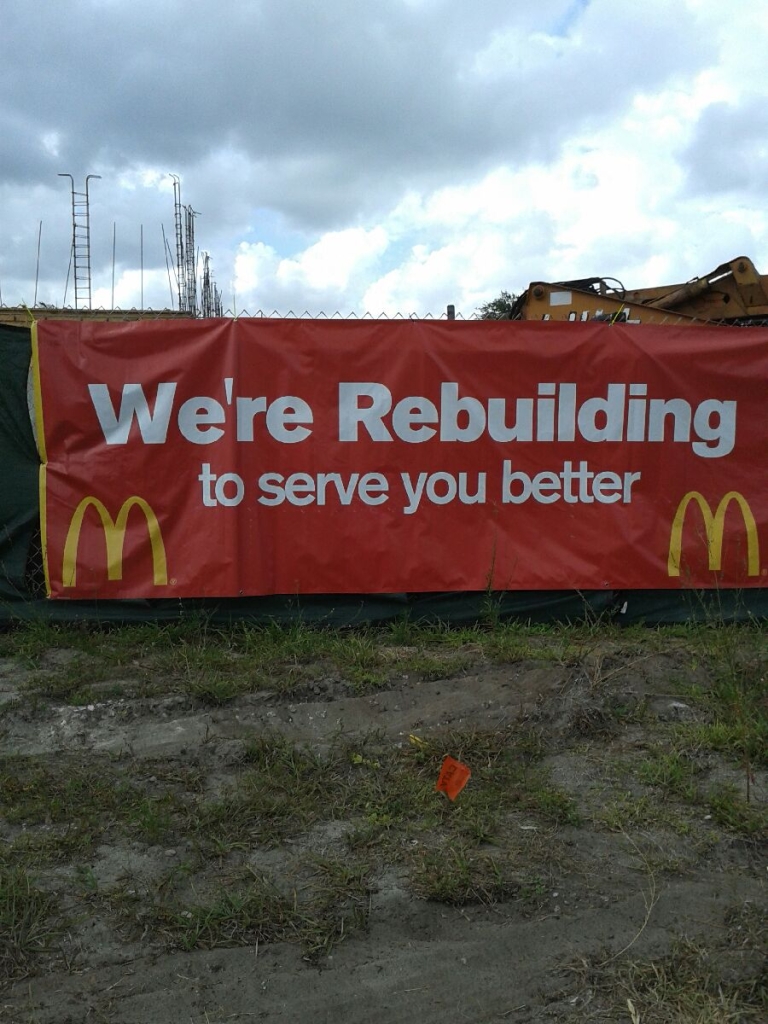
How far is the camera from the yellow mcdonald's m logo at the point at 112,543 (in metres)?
4.68

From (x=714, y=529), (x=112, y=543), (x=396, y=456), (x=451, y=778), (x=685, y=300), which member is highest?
(x=685, y=300)

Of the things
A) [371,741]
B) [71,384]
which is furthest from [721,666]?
[71,384]

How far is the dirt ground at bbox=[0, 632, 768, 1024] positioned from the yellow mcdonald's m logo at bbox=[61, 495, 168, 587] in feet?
1.76

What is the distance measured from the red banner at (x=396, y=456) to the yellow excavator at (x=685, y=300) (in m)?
4.59

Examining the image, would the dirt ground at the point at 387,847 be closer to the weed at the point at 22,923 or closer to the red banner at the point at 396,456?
the weed at the point at 22,923

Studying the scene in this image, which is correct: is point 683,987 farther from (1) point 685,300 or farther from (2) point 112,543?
(1) point 685,300

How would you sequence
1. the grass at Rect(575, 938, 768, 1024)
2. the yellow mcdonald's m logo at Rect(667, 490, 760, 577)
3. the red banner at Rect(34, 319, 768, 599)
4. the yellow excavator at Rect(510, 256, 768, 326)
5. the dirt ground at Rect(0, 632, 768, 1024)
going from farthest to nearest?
the yellow excavator at Rect(510, 256, 768, 326), the yellow mcdonald's m logo at Rect(667, 490, 760, 577), the red banner at Rect(34, 319, 768, 599), the dirt ground at Rect(0, 632, 768, 1024), the grass at Rect(575, 938, 768, 1024)

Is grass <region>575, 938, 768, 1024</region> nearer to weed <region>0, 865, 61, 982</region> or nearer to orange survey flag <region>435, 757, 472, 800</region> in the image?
orange survey flag <region>435, 757, 472, 800</region>

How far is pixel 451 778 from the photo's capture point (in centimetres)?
329

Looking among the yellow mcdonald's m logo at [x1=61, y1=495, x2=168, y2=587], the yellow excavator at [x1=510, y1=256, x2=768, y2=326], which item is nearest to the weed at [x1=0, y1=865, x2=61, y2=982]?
the yellow mcdonald's m logo at [x1=61, y1=495, x2=168, y2=587]

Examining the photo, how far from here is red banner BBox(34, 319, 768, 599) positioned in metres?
4.65

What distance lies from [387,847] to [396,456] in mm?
2394

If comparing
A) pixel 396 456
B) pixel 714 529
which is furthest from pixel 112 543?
pixel 714 529

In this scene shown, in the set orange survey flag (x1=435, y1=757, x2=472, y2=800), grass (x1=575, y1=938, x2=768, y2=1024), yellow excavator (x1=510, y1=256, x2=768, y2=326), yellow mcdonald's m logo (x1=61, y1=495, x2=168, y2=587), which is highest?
yellow excavator (x1=510, y1=256, x2=768, y2=326)
